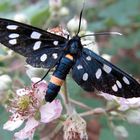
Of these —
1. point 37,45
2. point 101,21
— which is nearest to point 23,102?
point 37,45

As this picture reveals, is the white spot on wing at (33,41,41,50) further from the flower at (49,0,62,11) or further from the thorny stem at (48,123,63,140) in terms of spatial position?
the flower at (49,0,62,11)

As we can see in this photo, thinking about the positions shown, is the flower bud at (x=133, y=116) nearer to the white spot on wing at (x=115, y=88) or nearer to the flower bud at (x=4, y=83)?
the white spot on wing at (x=115, y=88)

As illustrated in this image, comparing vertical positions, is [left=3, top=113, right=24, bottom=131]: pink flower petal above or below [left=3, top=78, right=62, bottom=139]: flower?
below

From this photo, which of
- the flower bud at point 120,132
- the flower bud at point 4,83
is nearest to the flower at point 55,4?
the flower bud at point 4,83

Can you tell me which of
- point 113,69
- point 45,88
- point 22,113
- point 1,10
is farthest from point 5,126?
point 1,10

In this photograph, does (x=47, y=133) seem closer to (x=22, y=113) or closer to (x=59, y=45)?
(x=22, y=113)

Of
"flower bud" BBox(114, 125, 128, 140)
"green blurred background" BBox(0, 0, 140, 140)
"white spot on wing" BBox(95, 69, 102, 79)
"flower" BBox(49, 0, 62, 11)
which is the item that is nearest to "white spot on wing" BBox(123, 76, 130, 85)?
"white spot on wing" BBox(95, 69, 102, 79)

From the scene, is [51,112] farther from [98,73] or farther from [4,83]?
[4,83]

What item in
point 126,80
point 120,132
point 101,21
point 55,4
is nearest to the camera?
point 126,80
